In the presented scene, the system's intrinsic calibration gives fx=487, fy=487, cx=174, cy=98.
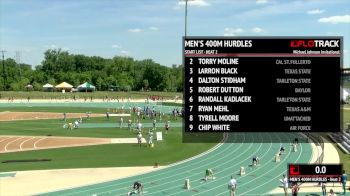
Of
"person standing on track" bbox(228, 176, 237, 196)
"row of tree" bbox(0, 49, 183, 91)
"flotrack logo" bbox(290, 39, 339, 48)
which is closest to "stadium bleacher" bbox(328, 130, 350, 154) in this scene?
"person standing on track" bbox(228, 176, 237, 196)

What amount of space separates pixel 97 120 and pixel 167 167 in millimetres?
34247

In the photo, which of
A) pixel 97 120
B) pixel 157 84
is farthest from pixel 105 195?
pixel 157 84

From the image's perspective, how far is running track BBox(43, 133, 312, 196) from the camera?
3053cm

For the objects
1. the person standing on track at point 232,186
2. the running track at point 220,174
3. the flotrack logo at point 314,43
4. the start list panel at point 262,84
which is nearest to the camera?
the flotrack logo at point 314,43

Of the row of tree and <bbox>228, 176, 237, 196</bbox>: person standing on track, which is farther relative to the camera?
the row of tree

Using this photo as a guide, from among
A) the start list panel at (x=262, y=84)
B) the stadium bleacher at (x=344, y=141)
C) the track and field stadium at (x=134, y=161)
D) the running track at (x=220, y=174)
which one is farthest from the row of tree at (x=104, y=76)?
the start list panel at (x=262, y=84)

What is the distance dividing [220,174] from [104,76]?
14082 cm

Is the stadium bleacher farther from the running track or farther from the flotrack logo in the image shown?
the flotrack logo

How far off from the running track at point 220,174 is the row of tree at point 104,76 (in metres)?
104

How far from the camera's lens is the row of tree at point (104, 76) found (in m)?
160

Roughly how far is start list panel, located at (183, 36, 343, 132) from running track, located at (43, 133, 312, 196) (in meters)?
12.4

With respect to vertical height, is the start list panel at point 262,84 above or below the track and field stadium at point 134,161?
above

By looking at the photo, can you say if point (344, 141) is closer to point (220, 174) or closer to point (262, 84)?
point (220, 174)

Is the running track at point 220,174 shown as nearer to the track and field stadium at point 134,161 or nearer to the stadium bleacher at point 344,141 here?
the track and field stadium at point 134,161
